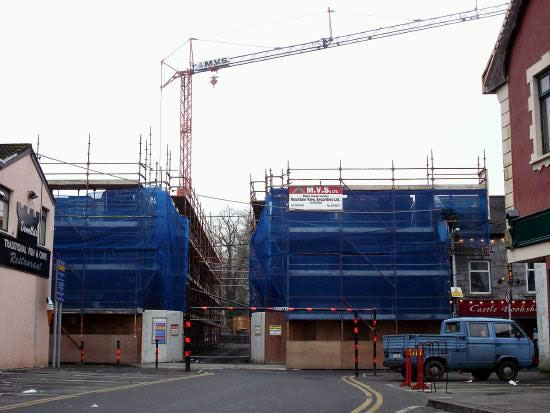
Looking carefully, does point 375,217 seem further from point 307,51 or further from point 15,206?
point 307,51

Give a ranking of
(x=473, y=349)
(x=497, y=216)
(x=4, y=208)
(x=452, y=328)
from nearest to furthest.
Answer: (x=473, y=349), (x=452, y=328), (x=4, y=208), (x=497, y=216)

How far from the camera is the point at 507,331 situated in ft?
76.2

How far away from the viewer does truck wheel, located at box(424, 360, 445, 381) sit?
22281mm

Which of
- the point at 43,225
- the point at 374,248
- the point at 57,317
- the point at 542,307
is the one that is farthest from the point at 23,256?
the point at 542,307

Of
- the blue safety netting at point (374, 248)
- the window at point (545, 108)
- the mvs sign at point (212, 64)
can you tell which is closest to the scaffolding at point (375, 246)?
the blue safety netting at point (374, 248)

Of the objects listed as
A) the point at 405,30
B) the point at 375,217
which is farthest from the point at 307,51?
the point at 375,217

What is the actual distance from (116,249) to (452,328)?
17.9 meters

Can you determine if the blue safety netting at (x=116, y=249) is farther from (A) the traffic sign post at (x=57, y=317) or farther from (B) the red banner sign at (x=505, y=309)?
(B) the red banner sign at (x=505, y=309)

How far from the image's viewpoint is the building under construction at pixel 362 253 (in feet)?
111

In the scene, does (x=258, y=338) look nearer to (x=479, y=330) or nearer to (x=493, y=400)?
(x=479, y=330)

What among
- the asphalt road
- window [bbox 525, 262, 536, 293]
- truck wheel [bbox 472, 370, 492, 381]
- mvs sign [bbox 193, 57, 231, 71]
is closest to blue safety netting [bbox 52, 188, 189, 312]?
the asphalt road

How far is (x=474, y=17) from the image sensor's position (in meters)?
66.4

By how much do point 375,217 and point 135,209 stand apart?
11.7m

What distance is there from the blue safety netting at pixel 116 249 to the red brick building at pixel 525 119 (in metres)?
21.4
